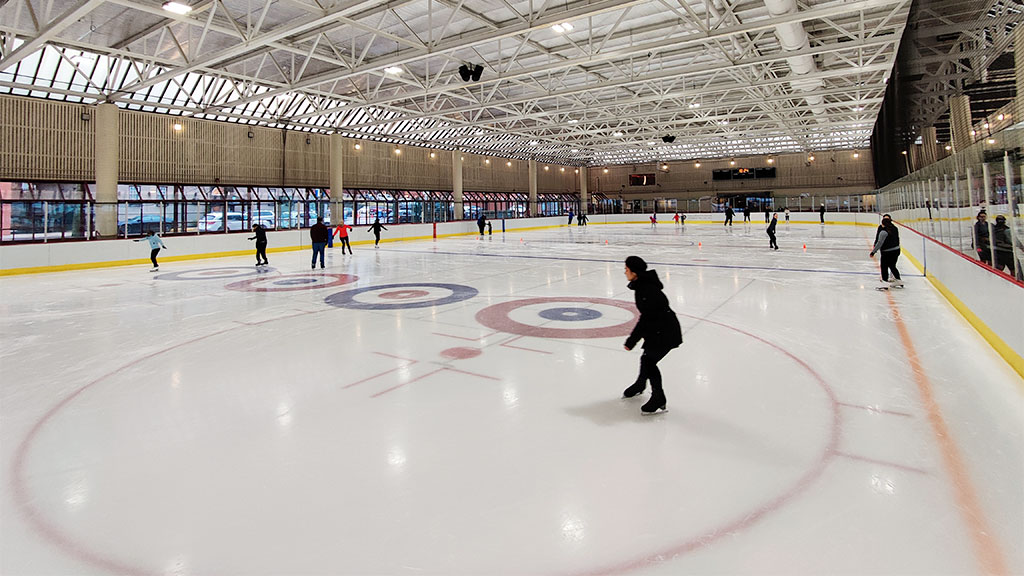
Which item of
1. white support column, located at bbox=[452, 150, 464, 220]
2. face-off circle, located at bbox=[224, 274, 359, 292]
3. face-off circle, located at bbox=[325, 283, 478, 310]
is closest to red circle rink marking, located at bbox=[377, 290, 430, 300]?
face-off circle, located at bbox=[325, 283, 478, 310]

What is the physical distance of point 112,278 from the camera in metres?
14.3

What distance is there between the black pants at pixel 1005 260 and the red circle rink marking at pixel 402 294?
28.7ft

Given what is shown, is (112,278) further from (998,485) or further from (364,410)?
(998,485)

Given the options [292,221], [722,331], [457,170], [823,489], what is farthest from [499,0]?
[457,170]

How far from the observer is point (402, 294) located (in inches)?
437

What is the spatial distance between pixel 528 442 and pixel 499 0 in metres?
15.1

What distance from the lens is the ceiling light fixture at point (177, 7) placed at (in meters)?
12.1

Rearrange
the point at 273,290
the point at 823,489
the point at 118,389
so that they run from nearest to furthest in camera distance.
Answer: the point at 823,489
the point at 118,389
the point at 273,290

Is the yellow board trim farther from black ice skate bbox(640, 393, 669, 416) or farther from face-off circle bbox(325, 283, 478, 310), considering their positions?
face-off circle bbox(325, 283, 478, 310)

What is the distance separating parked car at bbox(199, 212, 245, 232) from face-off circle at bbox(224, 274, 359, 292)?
17.8 metres

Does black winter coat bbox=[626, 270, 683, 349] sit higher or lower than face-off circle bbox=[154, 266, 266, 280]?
Result: lower

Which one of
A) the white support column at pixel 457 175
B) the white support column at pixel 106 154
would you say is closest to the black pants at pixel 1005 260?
the white support column at pixel 106 154

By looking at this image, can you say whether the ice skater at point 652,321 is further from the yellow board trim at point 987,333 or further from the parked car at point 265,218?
the parked car at point 265,218

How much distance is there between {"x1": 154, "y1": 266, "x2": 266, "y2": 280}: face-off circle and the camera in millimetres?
14430
